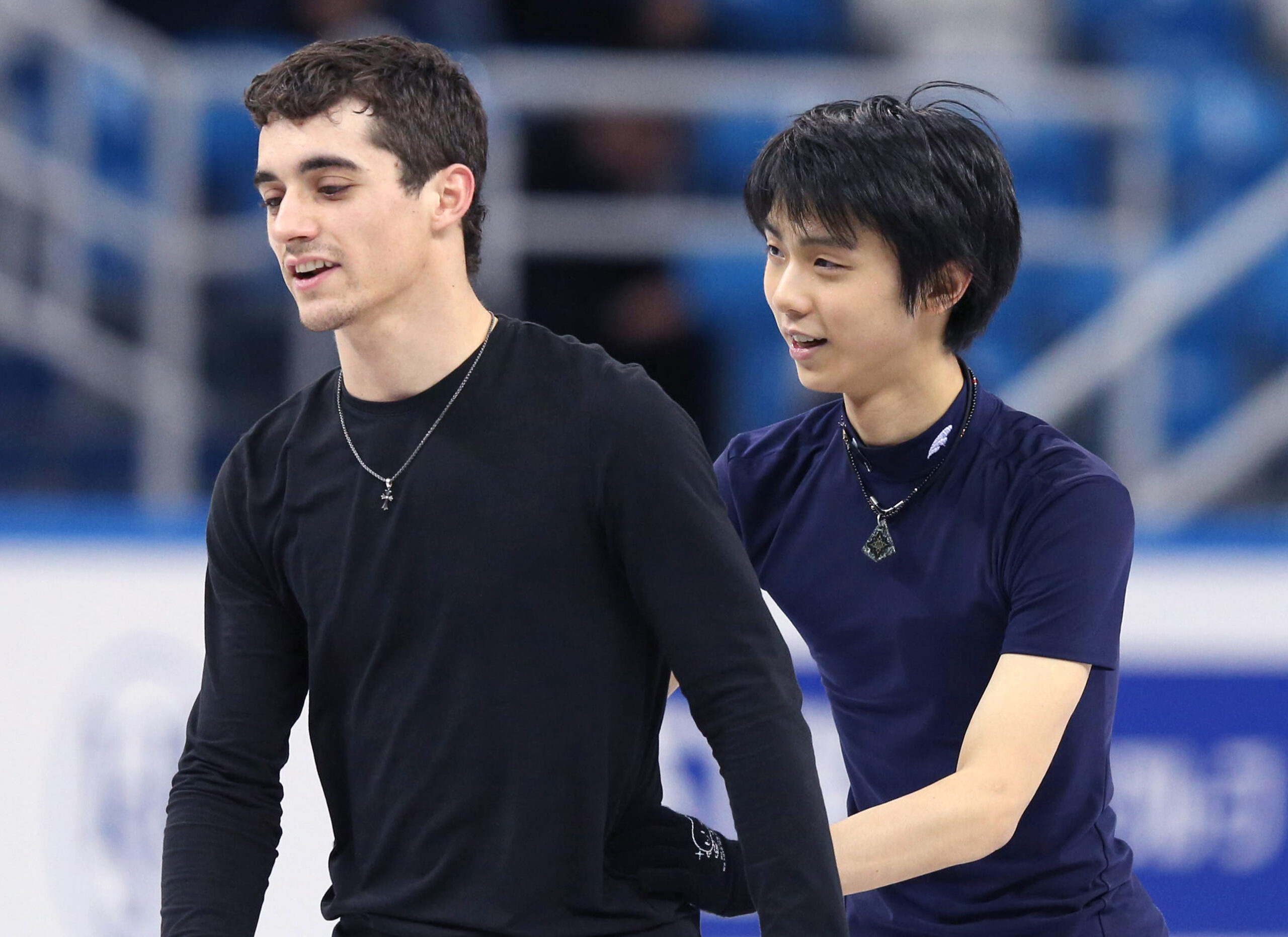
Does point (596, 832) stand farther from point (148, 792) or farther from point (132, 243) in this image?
point (132, 243)

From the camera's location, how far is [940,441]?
2.31 meters

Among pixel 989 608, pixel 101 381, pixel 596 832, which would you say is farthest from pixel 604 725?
pixel 101 381

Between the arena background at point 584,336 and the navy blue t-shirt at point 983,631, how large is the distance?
5.45ft

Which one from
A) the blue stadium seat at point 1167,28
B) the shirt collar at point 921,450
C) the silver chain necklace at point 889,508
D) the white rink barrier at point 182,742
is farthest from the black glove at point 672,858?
the blue stadium seat at point 1167,28

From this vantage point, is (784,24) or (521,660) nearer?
(521,660)

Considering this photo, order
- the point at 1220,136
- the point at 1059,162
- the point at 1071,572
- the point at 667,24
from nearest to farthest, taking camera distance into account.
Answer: the point at 1071,572 < the point at 1059,162 < the point at 667,24 < the point at 1220,136

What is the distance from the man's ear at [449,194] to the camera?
6.45ft

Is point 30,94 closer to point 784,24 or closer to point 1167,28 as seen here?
point 784,24

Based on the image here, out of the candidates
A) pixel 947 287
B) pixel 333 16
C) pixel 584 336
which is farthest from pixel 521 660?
pixel 333 16

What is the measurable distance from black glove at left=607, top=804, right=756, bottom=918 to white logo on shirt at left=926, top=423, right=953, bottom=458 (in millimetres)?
627

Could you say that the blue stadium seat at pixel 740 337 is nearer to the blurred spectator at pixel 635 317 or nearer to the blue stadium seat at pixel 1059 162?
the blurred spectator at pixel 635 317

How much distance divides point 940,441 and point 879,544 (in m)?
0.16

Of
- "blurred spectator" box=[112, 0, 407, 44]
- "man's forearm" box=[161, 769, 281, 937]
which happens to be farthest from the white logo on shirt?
"blurred spectator" box=[112, 0, 407, 44]

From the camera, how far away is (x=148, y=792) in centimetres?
383
